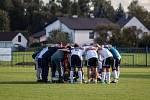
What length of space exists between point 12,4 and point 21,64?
93725 millimetres

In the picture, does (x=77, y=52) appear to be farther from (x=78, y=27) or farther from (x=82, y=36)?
(x=82, y=36)

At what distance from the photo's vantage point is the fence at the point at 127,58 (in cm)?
5622

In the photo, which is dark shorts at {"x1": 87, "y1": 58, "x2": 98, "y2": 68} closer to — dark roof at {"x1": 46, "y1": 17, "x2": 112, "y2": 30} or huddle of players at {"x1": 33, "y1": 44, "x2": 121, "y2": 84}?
huddle of players at {"x1": 33, "y1": 44, "x2": 121, "y2": 84}

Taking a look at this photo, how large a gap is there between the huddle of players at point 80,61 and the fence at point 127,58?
25211 mm

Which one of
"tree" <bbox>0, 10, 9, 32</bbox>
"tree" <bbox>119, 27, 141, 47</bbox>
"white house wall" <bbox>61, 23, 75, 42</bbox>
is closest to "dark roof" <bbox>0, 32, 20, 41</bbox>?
"tree" <bbox>0, 10, 9, 32</bbox>

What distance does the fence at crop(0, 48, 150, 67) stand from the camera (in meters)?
56.2

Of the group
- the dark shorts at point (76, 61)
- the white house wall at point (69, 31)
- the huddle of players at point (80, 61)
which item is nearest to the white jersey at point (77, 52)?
the huddle of players at point (80, 61)

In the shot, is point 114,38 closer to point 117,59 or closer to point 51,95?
point 117,59

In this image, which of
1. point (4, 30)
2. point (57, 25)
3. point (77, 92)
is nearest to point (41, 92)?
point (77, 92)

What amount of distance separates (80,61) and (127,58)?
32882 mm

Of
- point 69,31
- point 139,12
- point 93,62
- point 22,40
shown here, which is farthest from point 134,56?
point 139,12

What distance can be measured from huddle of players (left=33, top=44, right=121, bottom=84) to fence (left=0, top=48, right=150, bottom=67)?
2521 cm

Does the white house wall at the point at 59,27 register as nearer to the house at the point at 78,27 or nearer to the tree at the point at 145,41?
the house at the point at 78,27

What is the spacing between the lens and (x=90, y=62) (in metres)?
29.6
